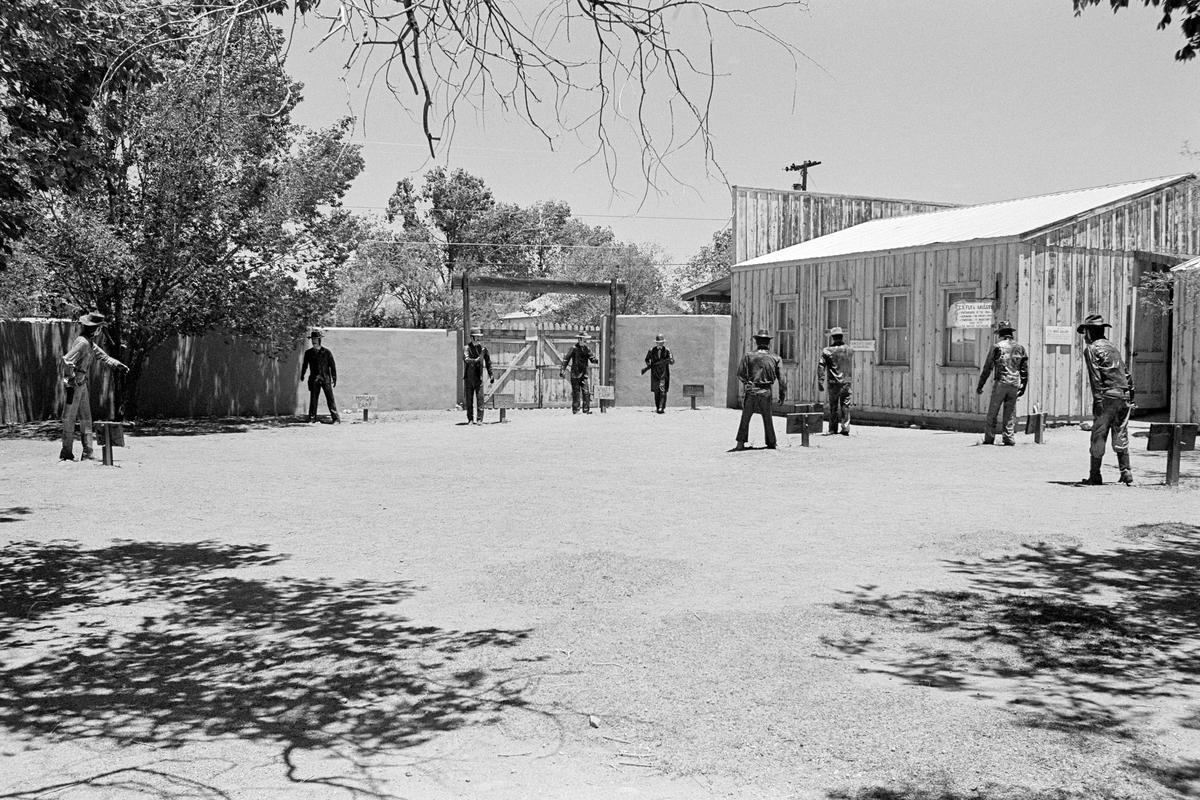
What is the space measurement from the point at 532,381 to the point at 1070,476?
1591cm

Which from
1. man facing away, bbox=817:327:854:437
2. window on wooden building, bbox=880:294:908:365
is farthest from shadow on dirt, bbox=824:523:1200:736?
window on wooden building, bbox=880:294:908:365

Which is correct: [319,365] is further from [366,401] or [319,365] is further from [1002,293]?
[1002,293]

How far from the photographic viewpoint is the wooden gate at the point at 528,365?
1070 inches

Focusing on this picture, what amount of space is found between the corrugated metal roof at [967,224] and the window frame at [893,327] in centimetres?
88

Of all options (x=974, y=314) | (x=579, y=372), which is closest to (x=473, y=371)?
(x=579, y=372)

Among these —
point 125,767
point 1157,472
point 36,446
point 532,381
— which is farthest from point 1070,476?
point 532,381

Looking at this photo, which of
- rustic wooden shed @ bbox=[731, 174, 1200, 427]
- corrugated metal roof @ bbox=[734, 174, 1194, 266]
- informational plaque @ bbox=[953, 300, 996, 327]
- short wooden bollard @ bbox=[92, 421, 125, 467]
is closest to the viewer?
short wooden bollard @ bbox=[92, 421, 125, 467]

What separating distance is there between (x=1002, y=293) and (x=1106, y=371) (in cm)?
754

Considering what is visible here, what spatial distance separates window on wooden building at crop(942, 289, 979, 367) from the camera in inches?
805

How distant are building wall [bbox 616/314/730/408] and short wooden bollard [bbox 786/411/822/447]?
10.8 metres

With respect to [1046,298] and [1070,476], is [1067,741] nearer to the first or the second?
[1070,476]

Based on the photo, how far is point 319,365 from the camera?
22.9m

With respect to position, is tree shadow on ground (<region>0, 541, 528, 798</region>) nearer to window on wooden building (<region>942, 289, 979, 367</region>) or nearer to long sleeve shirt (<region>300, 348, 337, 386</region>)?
long sleeve shirt (<region>300, 348, 337, 386</region>)

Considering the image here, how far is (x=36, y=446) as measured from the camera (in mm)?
16953
